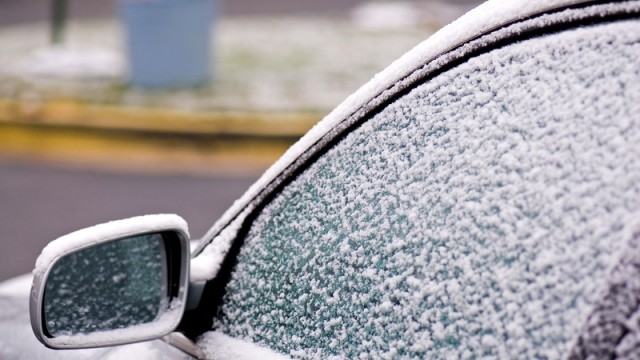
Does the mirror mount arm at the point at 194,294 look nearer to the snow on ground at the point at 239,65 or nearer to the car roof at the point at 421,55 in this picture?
the car roof at the point at 421,55

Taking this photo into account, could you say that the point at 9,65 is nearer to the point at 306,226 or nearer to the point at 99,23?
the point at 99,23

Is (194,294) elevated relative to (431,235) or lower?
lower

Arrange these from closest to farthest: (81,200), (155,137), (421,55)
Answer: (421,55), (81,200), (155,137)

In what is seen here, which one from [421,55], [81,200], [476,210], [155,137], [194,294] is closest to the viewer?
[476,210]

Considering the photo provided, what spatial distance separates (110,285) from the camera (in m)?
1.60

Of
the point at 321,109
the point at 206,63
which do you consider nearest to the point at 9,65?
the point at 206,63

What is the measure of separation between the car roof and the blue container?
6.05m

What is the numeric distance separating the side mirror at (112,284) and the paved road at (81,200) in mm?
3318

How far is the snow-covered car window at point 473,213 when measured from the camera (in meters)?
0.96

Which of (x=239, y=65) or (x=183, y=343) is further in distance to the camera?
(x=239, y=65)

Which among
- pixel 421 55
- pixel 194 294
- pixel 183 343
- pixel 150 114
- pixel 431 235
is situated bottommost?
pixel 183 343

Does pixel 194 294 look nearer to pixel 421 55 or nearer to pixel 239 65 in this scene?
pixel 421 55

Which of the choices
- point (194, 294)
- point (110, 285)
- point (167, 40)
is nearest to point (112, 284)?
point (110, 285)

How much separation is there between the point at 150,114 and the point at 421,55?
17.9 ft
